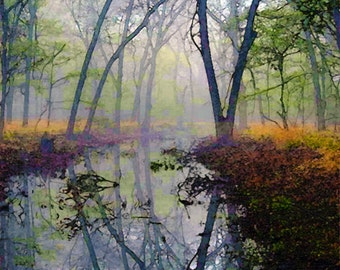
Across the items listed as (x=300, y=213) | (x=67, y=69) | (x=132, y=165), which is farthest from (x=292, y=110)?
(x=300, y=213)

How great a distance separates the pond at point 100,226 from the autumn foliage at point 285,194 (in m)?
0.51

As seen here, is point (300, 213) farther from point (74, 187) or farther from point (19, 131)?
point (19, 131)

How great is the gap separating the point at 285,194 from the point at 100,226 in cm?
317

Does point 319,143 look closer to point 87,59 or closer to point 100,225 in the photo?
point 100,225

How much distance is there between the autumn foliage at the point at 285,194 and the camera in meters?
5.35

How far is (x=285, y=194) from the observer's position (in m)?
8.28

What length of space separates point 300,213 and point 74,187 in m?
5.32

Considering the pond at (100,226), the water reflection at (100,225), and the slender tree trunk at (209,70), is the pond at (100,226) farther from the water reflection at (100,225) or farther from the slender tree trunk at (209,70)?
the slender tree trunk at (209,70)

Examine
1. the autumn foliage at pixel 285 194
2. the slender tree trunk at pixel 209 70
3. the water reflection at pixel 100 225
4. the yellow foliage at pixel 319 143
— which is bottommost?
the water reflection at pixel 100 225

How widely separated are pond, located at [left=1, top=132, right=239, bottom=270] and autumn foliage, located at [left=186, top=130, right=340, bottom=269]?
0.51m

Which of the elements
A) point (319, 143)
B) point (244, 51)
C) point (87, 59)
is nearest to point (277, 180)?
point (319, 143)

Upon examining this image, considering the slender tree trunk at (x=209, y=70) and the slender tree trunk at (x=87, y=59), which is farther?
the slender tree trunk at (x=87, y=59)

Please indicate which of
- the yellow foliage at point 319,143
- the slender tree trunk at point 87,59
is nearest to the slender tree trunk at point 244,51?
the yellow foliage at point 319,143

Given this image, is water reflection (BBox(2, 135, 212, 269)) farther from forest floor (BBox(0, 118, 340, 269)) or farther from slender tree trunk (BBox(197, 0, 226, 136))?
slender tree trunk (BBox(197, 0, 226, 136))
